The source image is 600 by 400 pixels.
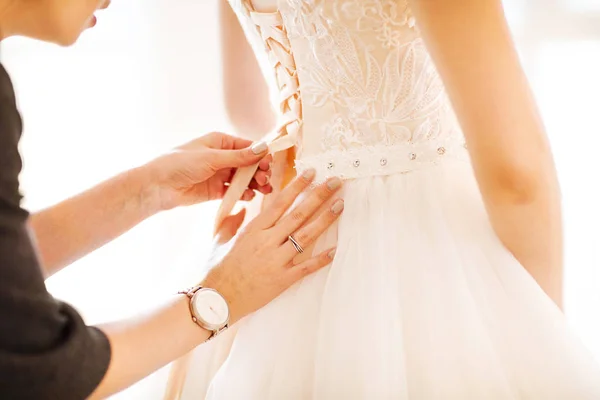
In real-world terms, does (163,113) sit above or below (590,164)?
above

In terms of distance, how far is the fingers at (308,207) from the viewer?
2.44 feet

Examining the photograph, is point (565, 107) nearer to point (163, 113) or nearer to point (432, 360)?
point (432, 360)

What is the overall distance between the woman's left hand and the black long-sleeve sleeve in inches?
12.3

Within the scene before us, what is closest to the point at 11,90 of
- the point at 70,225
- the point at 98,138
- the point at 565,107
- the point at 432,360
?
the point at 70,225

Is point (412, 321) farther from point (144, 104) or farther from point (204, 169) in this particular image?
point (144, 104)

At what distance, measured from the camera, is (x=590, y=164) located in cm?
108

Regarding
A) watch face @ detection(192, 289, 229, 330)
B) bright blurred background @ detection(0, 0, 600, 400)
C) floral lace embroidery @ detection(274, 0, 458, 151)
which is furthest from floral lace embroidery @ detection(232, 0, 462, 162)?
bright blurred background @ detection(0, 0, 600, 400)

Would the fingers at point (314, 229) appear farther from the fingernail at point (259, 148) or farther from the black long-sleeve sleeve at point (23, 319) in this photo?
the black long-sleeve sleeve at point (23, 319)

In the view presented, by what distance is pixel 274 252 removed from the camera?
0.74 m

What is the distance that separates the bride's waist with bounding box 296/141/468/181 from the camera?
74 cm

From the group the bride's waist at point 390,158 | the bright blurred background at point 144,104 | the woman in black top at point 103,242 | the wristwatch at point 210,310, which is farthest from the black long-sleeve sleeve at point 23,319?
the bright blurred background at point 144,104

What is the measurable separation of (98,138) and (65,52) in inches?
8.0

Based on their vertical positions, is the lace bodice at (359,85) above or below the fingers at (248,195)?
above

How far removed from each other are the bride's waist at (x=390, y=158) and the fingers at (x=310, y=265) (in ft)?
0.35
